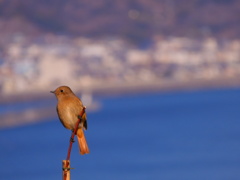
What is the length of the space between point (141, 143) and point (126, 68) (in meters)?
12.7

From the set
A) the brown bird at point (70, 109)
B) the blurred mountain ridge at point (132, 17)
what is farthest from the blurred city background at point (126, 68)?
the brown bird at point (70, 109)

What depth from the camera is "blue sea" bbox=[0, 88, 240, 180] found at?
59.8 ft

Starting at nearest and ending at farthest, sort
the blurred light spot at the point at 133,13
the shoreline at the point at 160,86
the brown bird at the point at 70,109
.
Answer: the brown bird at the point at 70,109 → the shoreline at the point at 160,86 → the blurred light spot at the point at 133,13

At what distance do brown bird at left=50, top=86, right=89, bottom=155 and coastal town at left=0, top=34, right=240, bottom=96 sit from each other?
104 feet

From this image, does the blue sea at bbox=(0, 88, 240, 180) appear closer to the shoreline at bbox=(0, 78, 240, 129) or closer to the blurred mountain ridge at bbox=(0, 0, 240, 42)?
the shoreline at bbox=(0, 78, 240, 129)

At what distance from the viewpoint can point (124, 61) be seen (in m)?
39.5

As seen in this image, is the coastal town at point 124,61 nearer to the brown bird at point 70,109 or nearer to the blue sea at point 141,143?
the blue sea at point 141,143

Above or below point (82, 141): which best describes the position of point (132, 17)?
above

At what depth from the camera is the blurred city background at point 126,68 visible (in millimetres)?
29078

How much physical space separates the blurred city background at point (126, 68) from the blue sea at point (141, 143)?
3.9 inches

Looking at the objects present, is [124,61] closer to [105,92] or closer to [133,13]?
[105,92]

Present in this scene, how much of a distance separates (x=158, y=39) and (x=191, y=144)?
1677 centimetres

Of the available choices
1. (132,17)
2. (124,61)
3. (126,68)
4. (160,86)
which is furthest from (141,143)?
(160,86)

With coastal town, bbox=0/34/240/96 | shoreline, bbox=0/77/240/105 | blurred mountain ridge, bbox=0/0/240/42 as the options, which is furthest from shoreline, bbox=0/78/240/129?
blurred mountain ridge, bbox=0/0/240/42
